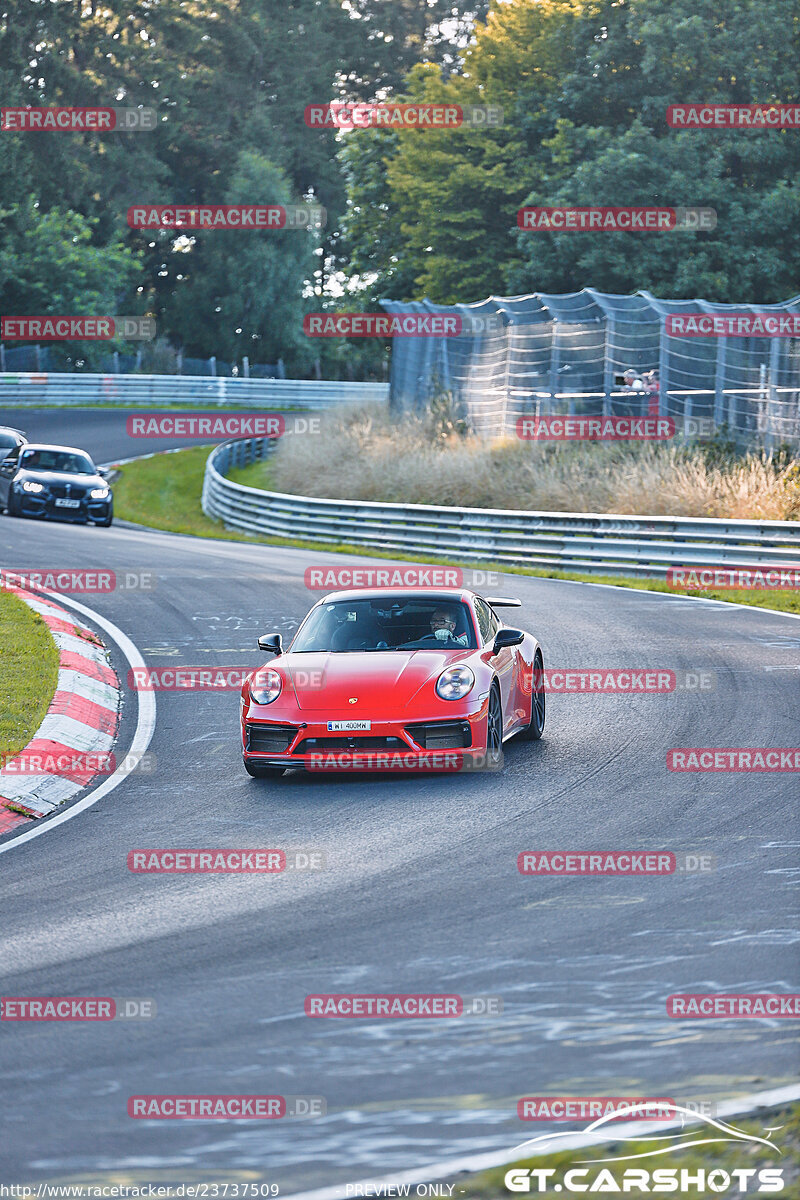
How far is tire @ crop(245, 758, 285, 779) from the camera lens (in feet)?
34.8

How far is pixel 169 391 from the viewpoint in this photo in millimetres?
58812

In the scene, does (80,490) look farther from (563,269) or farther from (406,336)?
(563,269)

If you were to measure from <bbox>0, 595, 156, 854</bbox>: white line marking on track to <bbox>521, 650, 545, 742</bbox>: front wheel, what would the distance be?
294 cm

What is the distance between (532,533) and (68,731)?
15895 millimetres

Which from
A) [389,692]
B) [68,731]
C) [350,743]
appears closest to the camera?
[350,743]

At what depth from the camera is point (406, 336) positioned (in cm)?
3978
